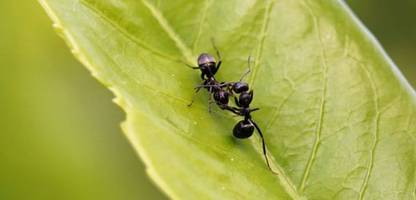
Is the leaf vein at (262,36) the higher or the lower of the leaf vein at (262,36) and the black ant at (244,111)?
the higher

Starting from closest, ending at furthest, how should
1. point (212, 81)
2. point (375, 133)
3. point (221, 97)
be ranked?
point (375, 133) < point (221, 97) < point (212, 81)

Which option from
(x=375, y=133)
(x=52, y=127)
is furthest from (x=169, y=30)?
(x=52, y=127)

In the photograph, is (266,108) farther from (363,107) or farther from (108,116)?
(108,116)

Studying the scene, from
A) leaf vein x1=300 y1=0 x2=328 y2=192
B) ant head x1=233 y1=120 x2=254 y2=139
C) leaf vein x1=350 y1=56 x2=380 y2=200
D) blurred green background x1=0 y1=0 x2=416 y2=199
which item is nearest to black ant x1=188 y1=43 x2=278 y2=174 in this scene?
ant head x1=233 y1=120 x2=254 y2=139

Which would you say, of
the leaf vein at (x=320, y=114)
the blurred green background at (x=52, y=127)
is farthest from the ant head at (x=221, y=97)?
the blurred green background at (x=52, y=127)

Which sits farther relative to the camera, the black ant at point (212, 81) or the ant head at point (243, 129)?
the black ant at point (212, 81)

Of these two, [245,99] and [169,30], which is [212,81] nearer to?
[245,99]

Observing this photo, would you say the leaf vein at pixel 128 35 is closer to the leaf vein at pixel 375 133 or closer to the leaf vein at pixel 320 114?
the leaf vein at pixel 320 114
